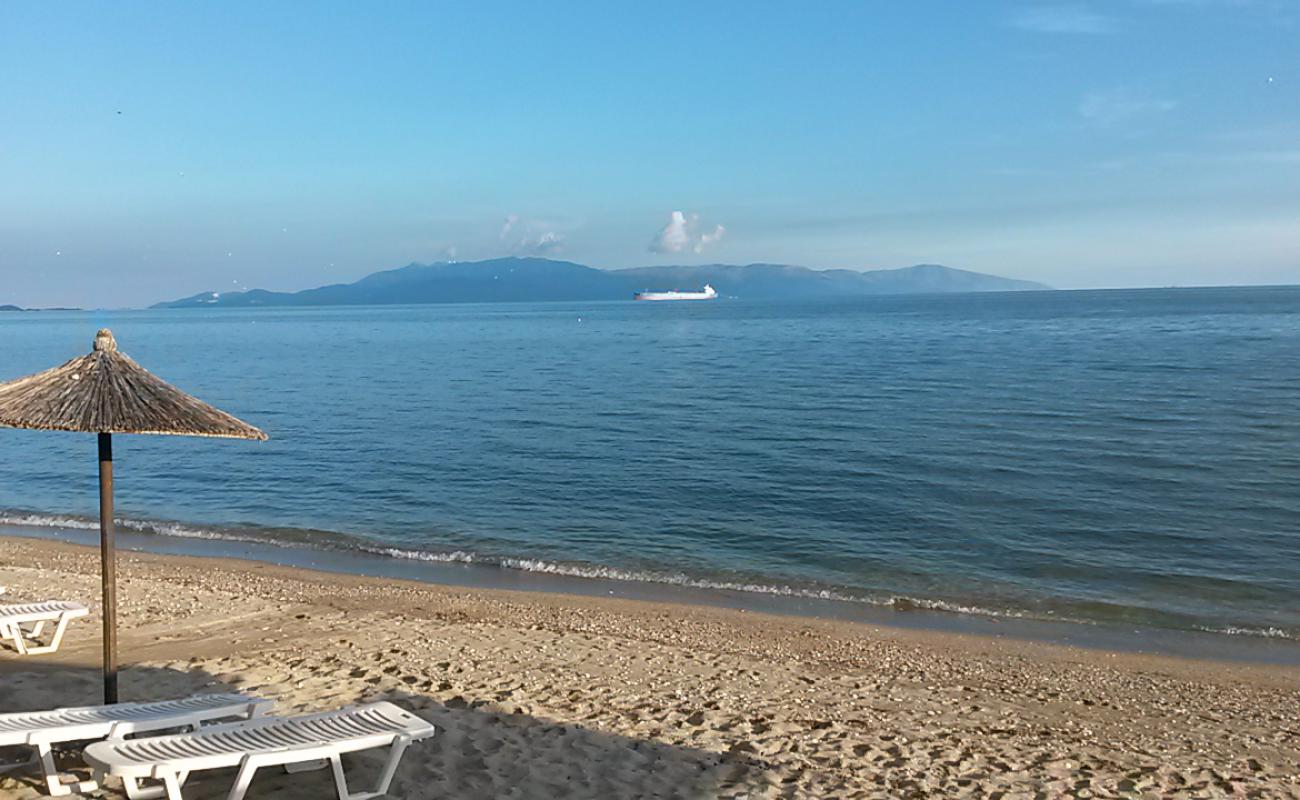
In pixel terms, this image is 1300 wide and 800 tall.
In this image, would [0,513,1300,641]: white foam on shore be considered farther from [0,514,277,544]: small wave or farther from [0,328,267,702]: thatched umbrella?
[0,328,267,702]: thatched umbrella

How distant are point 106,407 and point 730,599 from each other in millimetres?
9919

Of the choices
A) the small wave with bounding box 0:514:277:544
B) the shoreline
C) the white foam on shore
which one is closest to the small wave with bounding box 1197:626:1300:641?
the white foam on shore

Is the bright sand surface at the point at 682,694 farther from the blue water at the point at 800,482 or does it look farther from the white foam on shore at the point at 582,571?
the blue water at the point at 800,482

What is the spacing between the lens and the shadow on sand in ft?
20.7

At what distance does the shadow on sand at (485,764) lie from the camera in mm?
6301

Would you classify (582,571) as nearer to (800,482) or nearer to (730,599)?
(730,599)

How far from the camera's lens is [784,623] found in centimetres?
1310

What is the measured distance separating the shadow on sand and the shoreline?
21.4 ft

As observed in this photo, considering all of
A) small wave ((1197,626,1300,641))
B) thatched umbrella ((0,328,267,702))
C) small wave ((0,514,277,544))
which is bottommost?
small wave ((0,514,277,544))

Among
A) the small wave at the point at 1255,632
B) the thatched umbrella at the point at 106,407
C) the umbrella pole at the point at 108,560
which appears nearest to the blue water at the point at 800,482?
the small wave at the point at 1255,632

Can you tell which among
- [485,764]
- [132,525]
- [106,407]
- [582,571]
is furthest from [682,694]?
[132,525]

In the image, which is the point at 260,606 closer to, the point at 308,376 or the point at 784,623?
the point at 784,623

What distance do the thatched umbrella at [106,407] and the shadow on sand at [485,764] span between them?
4.72 ft

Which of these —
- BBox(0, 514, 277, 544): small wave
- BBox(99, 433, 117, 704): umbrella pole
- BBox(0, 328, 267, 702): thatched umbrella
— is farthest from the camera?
BBox(0, 514, 277, 544): small wave
